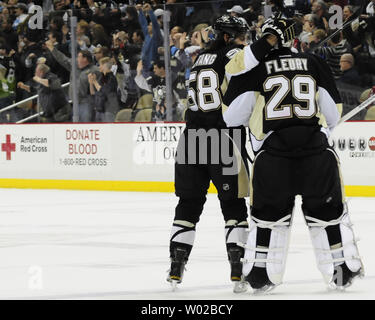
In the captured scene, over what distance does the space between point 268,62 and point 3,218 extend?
568cm

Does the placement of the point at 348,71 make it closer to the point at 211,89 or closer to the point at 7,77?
the point at 7,77

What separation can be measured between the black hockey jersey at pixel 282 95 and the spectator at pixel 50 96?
9263 mm

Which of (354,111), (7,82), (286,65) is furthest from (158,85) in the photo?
(286,65)

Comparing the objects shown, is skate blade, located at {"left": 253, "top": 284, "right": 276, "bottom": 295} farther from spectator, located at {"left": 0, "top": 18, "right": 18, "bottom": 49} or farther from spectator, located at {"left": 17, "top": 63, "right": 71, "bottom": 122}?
spectator, located at {"left": 0, "top": 18, "right": 18, "bottom": 49}

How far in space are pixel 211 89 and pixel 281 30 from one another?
573mm

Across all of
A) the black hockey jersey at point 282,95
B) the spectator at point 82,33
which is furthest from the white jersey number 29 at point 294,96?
the spectator at point 82,33

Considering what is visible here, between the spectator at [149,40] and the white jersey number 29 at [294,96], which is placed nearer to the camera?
the white jersey number 29 at [294,96]

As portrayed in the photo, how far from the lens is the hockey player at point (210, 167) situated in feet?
19.1

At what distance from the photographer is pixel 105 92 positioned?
14180mm

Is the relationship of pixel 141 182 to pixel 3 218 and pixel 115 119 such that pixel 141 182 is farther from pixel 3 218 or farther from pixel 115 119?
pixel 3 218

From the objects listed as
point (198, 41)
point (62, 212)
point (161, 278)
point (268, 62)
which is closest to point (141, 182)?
point (198, 41)

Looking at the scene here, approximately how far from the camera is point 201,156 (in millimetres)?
5898

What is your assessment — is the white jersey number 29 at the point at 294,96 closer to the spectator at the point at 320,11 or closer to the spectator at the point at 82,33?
the spectator at the point at 320,11
